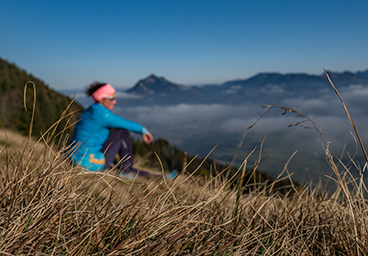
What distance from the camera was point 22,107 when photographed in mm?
24953

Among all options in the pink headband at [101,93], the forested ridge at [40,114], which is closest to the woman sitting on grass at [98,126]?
the pink headband at [101,93]

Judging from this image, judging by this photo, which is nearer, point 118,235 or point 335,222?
point 118,235

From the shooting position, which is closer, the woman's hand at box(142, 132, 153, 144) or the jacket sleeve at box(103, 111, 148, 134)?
the jacket sleeve at box(103, 111, 148, 134)

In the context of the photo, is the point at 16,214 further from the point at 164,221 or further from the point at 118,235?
the point at 164,221

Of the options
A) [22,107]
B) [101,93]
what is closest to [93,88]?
[101,93]

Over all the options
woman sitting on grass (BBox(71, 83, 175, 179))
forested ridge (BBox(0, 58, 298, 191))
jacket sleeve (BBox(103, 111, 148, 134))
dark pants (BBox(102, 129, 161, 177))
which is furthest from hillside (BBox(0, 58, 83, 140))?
jacket sleeve (BBox(103, 111, 148, 134))

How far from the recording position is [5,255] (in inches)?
33.2

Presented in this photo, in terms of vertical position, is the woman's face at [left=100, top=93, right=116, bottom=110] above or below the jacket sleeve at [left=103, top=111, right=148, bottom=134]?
above

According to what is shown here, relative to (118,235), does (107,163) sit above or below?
below

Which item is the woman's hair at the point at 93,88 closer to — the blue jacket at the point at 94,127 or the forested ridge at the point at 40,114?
the blue jacket at the point at 94,127

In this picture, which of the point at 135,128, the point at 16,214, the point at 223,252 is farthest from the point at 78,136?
the point at 223,252

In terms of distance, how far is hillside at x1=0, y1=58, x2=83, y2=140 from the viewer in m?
18.3

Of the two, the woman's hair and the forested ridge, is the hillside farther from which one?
the woman's hair

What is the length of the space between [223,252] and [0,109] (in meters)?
26.8
